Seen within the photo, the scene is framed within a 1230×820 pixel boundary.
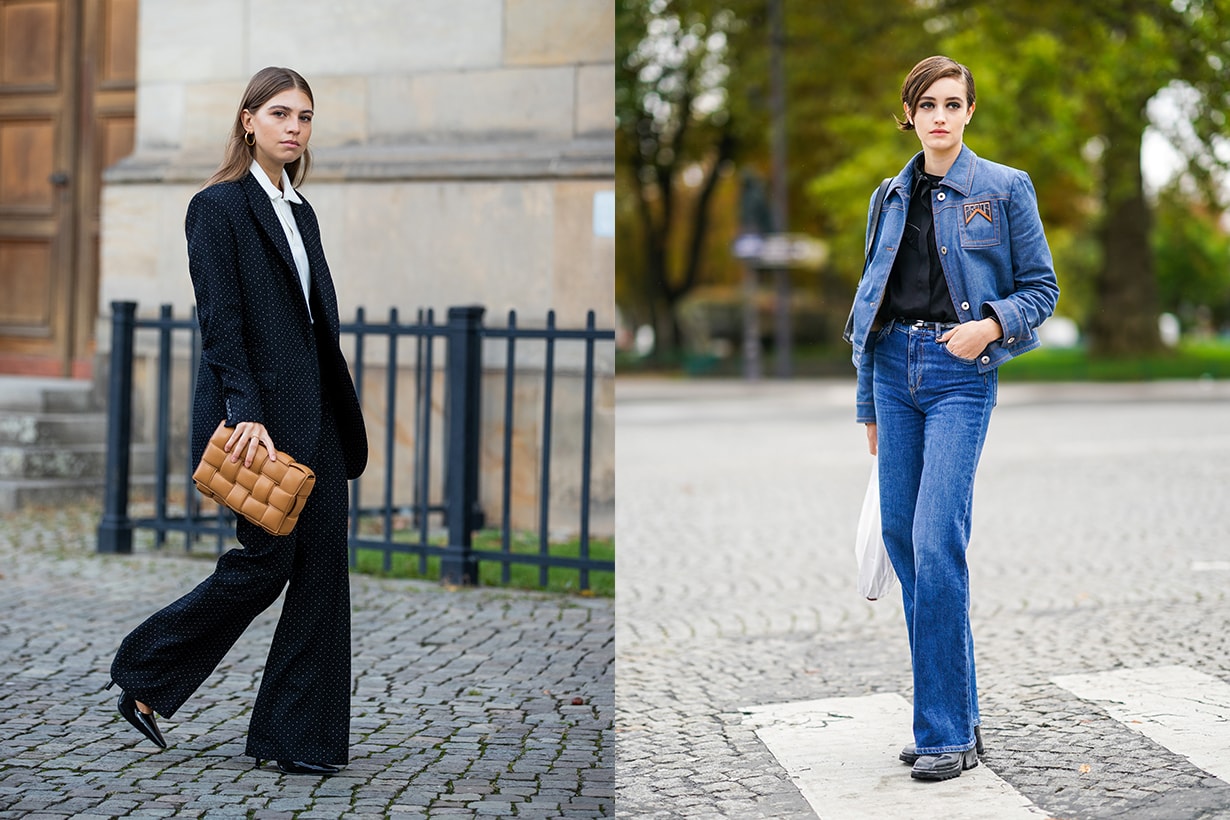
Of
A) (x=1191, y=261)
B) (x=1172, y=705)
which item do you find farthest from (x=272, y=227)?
(x=1191, y=261)

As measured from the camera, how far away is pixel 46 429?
1013 cm

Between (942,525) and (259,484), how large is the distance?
5.82 ft

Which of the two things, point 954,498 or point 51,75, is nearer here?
point 954,498

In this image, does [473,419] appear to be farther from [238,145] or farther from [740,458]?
[740,458]

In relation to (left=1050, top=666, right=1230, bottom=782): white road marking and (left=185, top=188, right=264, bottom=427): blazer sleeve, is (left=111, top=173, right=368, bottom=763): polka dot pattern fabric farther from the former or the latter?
(left=1050, top=666, right=1230, bottom=782): white road marking

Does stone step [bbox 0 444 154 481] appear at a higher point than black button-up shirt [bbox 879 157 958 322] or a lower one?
lower

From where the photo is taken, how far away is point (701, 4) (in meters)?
28.6

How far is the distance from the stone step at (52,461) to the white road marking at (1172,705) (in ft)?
21.5

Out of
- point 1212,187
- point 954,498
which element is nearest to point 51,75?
point 954,498

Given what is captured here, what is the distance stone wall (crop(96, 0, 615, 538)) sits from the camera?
9609mm

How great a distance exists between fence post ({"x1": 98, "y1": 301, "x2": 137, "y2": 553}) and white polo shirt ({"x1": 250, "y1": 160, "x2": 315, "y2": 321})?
4.26 m

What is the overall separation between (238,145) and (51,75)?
8066 millimetres

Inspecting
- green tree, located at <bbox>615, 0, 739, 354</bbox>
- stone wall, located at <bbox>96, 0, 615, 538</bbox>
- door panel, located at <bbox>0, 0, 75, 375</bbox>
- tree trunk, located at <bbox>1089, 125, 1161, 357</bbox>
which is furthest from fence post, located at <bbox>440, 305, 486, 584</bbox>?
tree trunk, located at <bbox>1089, 125, 1161, 357</bbox>

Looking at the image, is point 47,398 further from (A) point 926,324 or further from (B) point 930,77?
(B) point 930,77
